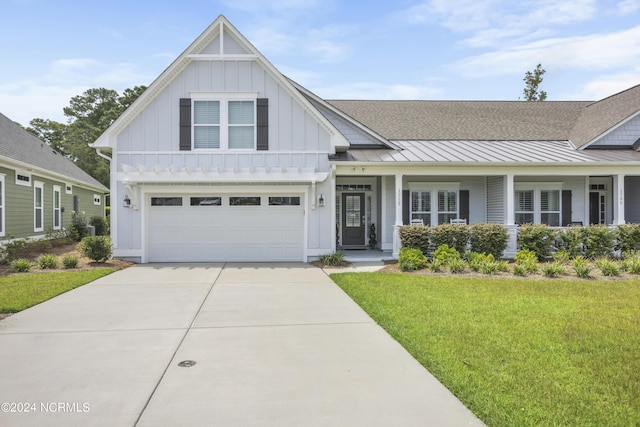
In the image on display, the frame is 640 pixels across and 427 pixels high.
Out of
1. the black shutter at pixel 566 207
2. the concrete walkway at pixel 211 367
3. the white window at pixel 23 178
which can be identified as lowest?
the concrete walkway at pixel 211 367

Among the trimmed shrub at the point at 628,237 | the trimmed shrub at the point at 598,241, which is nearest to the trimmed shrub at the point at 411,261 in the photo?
the trimmed shrub at the point at 598,241

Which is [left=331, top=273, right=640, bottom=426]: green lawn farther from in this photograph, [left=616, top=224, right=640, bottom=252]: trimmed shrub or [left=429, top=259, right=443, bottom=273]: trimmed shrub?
[left=616, top=224, right=640, bottom=252]: trimmed shrub

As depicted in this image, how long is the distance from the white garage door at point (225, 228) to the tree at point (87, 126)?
29.6 meters

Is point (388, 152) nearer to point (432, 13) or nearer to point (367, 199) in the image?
point (367, 199)

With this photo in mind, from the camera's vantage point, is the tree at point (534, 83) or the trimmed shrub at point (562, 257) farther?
the tree at point (534, 83)

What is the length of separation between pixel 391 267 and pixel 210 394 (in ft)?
27.7

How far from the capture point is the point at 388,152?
14.5 meters

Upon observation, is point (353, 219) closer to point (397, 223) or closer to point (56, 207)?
point (397, 223)

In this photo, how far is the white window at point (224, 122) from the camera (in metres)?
12.9

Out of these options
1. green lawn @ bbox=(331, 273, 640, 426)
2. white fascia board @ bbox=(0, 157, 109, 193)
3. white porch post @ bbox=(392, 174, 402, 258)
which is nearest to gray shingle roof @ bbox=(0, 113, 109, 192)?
white fascia board @ bbox=(0, 157, 109, 193)

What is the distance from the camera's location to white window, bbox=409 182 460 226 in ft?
49.6

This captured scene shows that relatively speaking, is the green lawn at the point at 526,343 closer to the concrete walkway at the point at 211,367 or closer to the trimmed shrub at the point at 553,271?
the concrete walkway at the point at 211,367

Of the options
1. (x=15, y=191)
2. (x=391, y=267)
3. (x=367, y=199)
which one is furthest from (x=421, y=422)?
(x=15, y=191)

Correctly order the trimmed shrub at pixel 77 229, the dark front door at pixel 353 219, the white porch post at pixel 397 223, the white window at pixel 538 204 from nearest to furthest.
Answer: the white porch post at pixel 397 223 → the white window at pixel 538 204 → the dark front door at pixel 353 219 → the trimmed shrub at pixel 77 229
